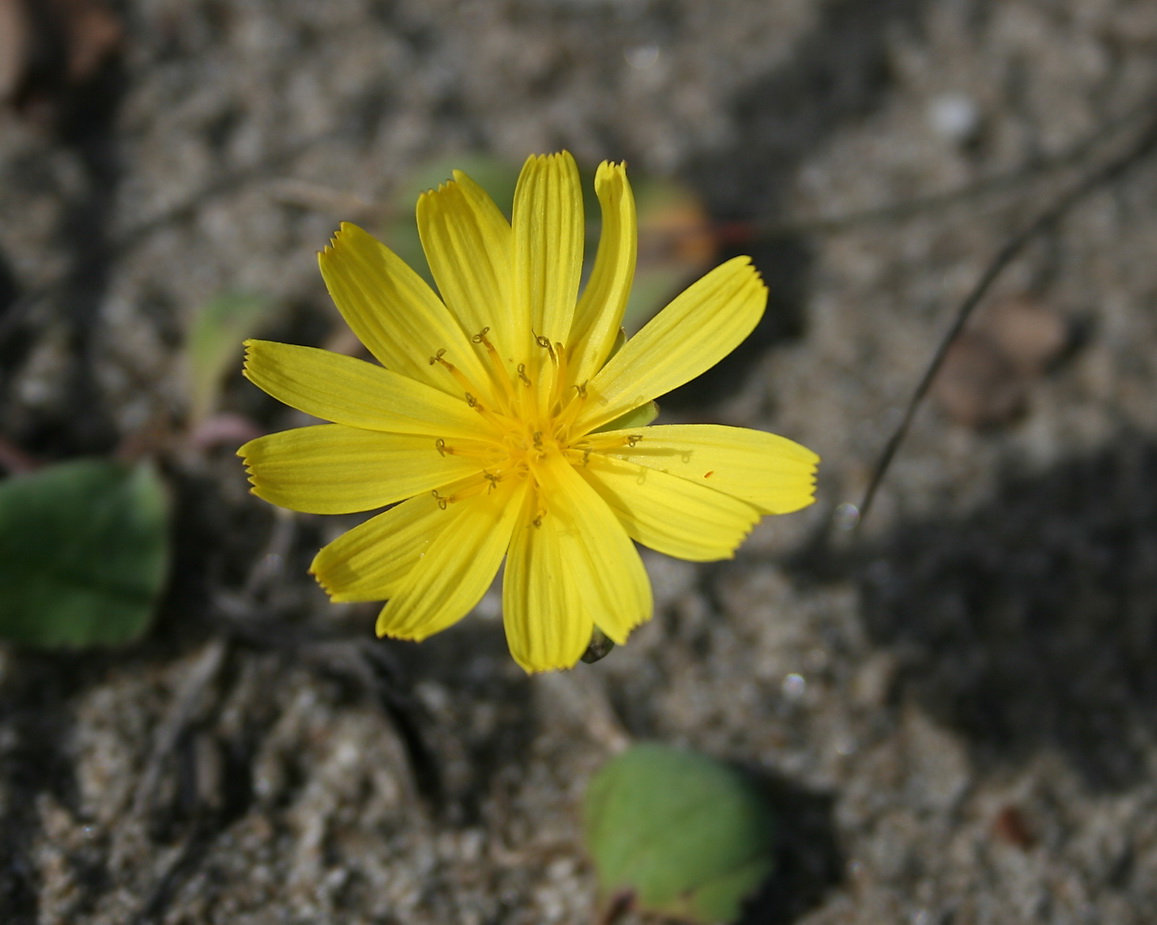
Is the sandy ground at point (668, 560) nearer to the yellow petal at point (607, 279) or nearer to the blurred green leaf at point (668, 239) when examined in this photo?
the blurred green leaf at point (668, 239)

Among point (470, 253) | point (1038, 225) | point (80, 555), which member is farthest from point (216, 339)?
point (1038, 225)

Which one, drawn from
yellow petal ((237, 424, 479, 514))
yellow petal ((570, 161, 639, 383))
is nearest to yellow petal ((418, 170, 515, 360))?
yellow petal ((570, 161, 639, 383))

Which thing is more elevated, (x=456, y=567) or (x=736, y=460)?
(x=456, y=567)

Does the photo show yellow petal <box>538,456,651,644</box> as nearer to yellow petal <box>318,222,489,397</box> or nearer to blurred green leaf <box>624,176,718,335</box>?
yellow petal <box>318,222,489,397</box>

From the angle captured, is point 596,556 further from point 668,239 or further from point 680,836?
point 668,239

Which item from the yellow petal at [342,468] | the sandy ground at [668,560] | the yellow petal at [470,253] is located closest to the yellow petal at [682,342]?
the yellow petal at [470,253]
